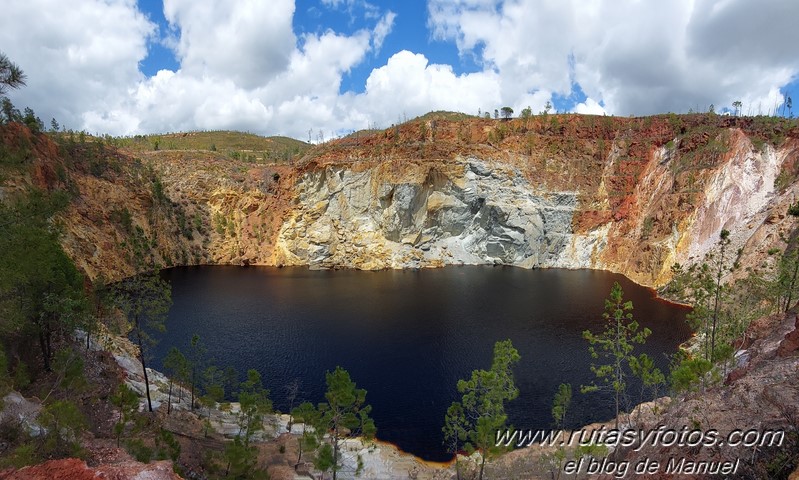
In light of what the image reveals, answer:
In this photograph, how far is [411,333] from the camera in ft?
120

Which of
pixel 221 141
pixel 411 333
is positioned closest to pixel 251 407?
pixel 411 333

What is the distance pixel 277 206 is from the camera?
7794 cm

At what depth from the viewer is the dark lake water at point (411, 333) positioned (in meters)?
25.4

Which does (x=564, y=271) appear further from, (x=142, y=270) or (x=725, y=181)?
(x=142, y=270)

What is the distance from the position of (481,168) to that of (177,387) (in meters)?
58.4

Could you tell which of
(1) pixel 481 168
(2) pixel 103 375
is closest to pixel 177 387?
(2) pixel 103 375

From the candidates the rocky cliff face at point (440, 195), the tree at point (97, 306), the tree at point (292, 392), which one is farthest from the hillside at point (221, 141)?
the tree at point (292, 392)

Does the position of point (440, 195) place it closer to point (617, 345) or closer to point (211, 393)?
point (617, 345)

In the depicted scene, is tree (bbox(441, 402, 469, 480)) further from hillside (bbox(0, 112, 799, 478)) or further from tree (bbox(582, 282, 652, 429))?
hillside (bbox(0, 112, 799, 478))

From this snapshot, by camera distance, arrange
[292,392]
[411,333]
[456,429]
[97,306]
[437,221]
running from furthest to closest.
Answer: [437,221], [411,333], [97,306], [292,392], [456,429]

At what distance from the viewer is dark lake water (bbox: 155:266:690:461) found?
83.5 ft

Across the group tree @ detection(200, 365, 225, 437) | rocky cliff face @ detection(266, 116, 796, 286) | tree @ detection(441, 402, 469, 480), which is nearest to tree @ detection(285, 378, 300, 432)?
tree @ detection(200, 365, 225, 437)

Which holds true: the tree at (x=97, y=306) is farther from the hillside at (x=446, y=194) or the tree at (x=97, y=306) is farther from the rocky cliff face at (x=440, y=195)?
the rocky cliff face at (x=440, y=195)

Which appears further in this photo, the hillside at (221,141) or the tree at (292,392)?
the hillside at (221,141)
